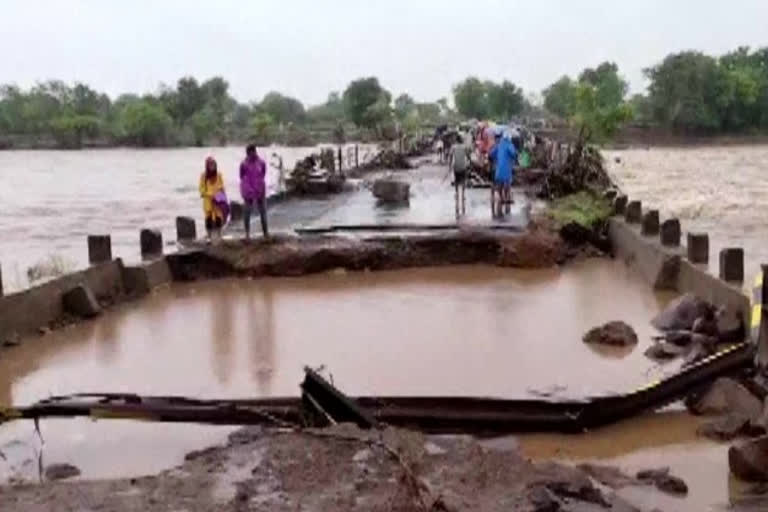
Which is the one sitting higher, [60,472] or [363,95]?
[363,95]

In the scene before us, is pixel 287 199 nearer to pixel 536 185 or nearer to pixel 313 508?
pixel 536 185

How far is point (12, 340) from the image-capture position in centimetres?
1148

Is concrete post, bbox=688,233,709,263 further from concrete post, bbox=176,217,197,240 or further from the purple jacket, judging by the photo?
concrete post, bbox=176,217,197,240

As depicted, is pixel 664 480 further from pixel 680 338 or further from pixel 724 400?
pixel 680 338

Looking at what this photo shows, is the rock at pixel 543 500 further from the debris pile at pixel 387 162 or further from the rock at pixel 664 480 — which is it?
the debris pile at pixel 387 162

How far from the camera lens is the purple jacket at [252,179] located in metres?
15.3

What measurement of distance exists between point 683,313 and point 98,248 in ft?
25.3

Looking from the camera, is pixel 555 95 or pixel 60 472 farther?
pixel 555 95

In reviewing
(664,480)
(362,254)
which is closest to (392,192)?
(362,254)

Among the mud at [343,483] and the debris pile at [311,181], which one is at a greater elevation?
the debris pile at [311,181]

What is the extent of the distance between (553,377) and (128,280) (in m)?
7.13

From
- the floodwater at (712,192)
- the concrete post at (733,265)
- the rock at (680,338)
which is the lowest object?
the floodwater at (712,192)

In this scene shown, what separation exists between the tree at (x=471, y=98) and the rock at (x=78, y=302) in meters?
100

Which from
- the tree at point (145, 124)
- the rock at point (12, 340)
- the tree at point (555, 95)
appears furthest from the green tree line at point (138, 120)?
the rock at point (12, 340)
